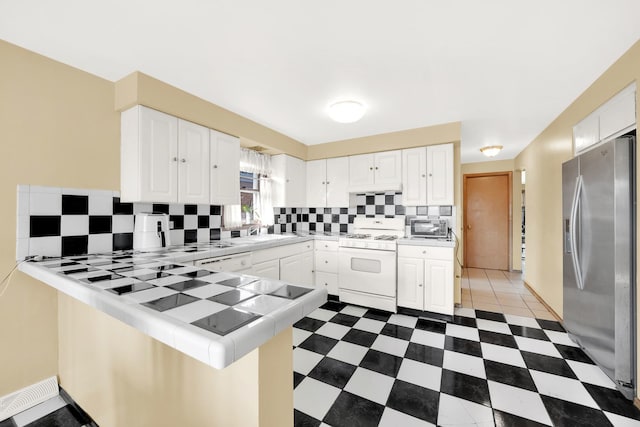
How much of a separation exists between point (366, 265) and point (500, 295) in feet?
7.18

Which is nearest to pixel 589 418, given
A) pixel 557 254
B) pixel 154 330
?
pixel 557 254

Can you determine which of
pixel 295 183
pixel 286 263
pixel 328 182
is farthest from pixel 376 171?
pixel 286 263

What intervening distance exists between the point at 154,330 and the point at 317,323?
228cm

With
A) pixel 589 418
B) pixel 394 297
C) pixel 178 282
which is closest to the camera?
pixel 178 282

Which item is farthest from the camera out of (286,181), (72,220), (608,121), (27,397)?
(286,181)

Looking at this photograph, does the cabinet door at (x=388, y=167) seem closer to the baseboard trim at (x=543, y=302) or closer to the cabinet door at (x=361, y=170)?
the cabinet door at (x=361, y=170)

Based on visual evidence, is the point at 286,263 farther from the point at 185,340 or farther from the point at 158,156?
the point at 185,340

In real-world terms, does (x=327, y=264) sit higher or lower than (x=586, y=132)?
lower

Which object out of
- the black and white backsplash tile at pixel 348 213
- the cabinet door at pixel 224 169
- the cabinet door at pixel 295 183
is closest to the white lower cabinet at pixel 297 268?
the black and white backsplash tile at pixel 348 213

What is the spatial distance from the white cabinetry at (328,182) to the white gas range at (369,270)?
0.74 meters

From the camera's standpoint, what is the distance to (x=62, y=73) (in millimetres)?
1837

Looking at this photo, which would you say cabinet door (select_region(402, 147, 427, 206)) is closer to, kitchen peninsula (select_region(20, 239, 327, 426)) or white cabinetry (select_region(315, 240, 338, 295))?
white cabinetry (select_region(315, 240, 338, 295))

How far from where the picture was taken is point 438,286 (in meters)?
2.92

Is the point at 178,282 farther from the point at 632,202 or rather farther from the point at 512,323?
the point at 512,323
